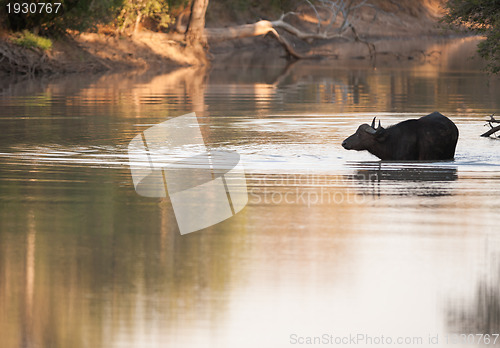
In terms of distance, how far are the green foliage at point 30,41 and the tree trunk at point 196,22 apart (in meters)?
10.8

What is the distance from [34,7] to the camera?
4459cm

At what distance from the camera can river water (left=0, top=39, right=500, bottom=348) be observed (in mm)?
7293

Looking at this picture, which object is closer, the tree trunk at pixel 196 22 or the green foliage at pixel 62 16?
the green foliage at pixel 62 16

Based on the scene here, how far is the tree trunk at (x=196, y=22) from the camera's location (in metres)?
52.7

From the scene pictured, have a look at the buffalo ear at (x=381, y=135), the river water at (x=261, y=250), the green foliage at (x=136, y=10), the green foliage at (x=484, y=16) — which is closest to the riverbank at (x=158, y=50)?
the green foliage at (x=136, y=10)

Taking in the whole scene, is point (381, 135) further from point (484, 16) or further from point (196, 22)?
point (196, 22)

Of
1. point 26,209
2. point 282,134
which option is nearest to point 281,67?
point 282,134

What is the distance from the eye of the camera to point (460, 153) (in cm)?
1689

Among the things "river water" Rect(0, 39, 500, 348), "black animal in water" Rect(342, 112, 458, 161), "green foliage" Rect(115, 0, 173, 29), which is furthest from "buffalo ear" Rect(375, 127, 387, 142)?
"green foliage" Rect(115, 0, 173, 29)

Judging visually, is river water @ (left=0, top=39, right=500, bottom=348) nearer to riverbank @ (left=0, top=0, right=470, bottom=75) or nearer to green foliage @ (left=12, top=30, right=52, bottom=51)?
riverbank @ (left=0, top=0, right=470, bottom=75)

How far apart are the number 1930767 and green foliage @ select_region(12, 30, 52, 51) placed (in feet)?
4.23

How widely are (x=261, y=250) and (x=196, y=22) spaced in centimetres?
4447

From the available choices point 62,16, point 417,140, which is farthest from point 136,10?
point 417,140

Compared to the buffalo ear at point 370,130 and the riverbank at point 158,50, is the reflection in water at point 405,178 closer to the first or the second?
the buffalo ear at point 370,130
